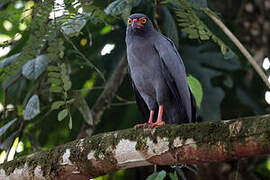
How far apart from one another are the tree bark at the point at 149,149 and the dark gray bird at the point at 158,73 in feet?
3.50

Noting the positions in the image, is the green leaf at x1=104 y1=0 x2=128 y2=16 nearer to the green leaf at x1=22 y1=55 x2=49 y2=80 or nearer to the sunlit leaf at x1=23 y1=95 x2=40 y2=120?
the green leaf at x1=22 y1=55 x2=49 y2=80

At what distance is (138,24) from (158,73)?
1.89ft

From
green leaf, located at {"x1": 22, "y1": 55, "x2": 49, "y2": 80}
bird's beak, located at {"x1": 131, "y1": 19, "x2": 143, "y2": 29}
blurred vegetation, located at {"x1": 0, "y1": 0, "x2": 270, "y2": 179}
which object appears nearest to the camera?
green leaf, located at {"x1": 22, "y1": 55, "x2": 49, "y2": 80}

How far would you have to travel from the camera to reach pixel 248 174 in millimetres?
5551

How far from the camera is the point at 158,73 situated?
13.1ft

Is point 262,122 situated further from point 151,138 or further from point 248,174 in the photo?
point 248,174

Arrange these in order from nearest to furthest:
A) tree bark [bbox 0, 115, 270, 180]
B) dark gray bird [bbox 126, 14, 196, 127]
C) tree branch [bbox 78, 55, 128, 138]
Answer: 1. tree bark [bbox 0, 115, 270, 180]
2. dark gray bird [bbox 126, 14, 196, 127]
3. tree branch [bbox 78, 55, 128, 138]

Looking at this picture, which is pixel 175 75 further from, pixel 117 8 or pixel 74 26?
pixel 74 26

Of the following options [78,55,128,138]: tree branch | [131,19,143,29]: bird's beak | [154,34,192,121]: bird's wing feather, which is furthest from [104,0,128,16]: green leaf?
[78,55,128,138]: tree branch

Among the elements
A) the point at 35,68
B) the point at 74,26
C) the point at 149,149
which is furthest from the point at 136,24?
the point at 149,149

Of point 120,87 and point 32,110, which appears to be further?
point 120,87

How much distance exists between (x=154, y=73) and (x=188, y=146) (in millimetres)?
1599

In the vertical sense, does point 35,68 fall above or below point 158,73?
above

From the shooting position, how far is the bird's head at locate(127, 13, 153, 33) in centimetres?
418
